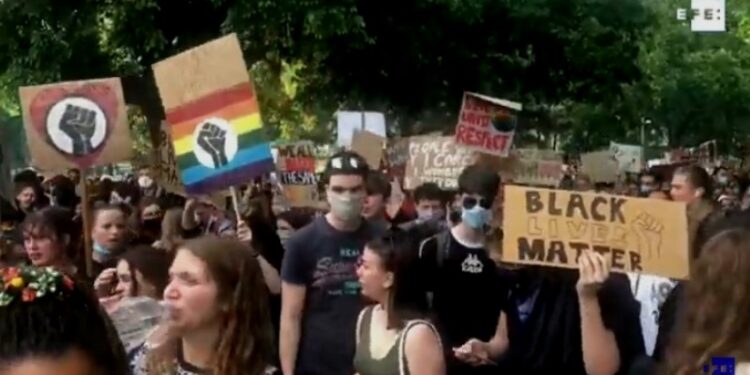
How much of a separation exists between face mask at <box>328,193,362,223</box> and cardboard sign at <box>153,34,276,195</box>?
1.46 metres

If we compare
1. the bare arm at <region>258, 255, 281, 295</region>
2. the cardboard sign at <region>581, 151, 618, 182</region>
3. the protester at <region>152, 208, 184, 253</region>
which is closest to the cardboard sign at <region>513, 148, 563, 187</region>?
the cardboard sign at <region>581, 151, 618, 182</region>

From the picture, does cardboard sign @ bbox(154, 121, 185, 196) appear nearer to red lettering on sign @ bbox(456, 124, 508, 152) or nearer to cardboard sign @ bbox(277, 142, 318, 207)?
cardboard sign @ bbox(277, 142, 318, 207)

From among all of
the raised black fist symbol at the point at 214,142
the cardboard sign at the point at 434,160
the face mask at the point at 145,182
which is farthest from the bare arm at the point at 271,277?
the face mask at the point at 145,182

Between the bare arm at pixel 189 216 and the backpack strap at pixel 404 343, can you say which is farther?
the bare arm at pixel 189 216

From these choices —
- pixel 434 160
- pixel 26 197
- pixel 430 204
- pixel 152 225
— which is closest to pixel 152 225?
pixel 152 225

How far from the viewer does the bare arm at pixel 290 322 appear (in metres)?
6.68

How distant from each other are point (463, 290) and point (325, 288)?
664 millimetres

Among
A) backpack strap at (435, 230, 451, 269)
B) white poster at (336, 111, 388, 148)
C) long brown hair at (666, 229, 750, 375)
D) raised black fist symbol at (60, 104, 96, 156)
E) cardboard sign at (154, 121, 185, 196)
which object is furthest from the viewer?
white poster at (336, 111, 388, 148)

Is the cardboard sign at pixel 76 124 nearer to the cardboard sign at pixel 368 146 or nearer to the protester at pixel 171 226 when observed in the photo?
the protester at pixel 171 226

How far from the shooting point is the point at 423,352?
5.31m

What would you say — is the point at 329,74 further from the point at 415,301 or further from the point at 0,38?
the point at 415,301

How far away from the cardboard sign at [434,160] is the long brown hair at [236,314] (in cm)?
1181

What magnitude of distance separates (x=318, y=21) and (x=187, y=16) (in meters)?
2.39

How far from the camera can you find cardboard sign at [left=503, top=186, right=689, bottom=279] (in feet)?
17.3
